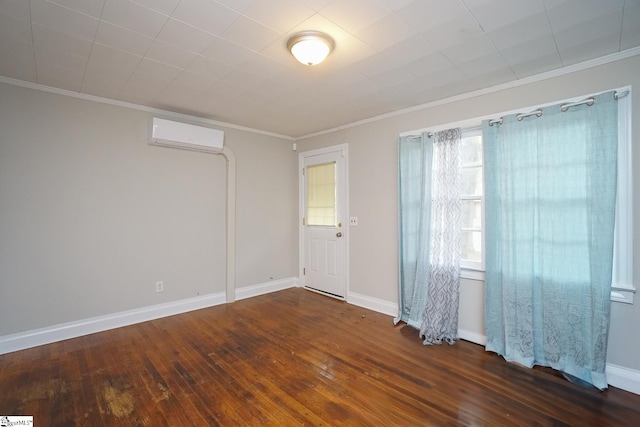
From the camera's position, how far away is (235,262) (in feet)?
13.8

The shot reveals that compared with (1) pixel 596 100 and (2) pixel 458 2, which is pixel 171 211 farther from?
(1) pixel 596 100

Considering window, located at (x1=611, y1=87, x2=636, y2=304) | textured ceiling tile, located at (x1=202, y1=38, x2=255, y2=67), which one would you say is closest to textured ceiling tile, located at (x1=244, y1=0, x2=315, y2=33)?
textured ceiling tile, located at (x1=202, y1=38, x2=255, y2=67)

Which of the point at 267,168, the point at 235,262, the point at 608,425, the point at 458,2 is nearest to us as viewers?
the point at 458,2

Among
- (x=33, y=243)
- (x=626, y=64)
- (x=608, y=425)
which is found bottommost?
(x=608, y=425)

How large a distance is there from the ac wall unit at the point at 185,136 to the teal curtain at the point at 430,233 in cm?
244

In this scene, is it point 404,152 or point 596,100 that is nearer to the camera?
point 596,100

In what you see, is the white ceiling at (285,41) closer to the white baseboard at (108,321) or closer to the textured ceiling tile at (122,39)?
the textured ceiling tile at (122,39)

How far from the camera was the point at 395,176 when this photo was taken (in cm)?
358

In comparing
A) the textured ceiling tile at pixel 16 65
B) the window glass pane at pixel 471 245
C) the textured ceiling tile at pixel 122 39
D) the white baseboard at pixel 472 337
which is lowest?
the white baseboard at pixel 472 337

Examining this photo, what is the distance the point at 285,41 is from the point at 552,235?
106 inches

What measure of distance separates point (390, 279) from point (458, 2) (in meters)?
2.89

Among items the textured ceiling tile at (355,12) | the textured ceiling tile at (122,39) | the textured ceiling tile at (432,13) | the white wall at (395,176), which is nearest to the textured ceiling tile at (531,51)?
the white wall at (395,176)

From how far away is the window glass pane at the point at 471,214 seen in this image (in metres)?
2.93

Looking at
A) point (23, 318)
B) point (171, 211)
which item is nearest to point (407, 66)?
point (171, 211)
